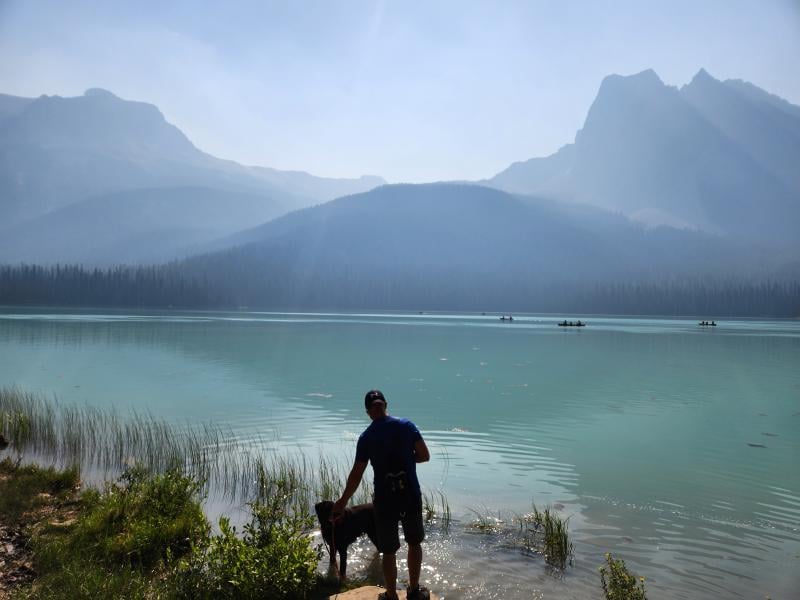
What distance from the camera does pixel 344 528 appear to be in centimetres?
984

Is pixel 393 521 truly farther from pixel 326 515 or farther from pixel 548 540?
pixel 548 540

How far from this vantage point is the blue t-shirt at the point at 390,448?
8078 millimetres

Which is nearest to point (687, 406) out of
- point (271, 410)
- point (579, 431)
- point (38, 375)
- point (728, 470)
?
point (579, 431)

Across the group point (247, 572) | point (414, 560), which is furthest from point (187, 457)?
point (414, 560)

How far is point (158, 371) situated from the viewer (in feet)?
142

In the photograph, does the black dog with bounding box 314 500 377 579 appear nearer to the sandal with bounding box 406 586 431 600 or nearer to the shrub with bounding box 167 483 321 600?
the shrub with bounding box 167 483 321 600

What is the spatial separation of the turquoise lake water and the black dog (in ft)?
2.76

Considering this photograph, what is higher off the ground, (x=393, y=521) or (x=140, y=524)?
(x=393, y=521)

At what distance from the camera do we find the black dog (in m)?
9.81

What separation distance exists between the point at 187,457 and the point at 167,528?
843 cm

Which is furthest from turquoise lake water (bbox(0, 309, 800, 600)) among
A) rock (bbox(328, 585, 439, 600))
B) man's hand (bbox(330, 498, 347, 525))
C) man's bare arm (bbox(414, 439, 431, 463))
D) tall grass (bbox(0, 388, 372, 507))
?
man's bare arm (bbox(414, 439, 431, 463))

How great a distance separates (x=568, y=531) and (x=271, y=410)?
1886cm

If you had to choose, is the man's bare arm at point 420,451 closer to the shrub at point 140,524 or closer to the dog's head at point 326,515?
the dog's head at point 326,515

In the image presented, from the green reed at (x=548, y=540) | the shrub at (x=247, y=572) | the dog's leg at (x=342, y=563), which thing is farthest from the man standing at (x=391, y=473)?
the green reed at (x=548, y=540)
